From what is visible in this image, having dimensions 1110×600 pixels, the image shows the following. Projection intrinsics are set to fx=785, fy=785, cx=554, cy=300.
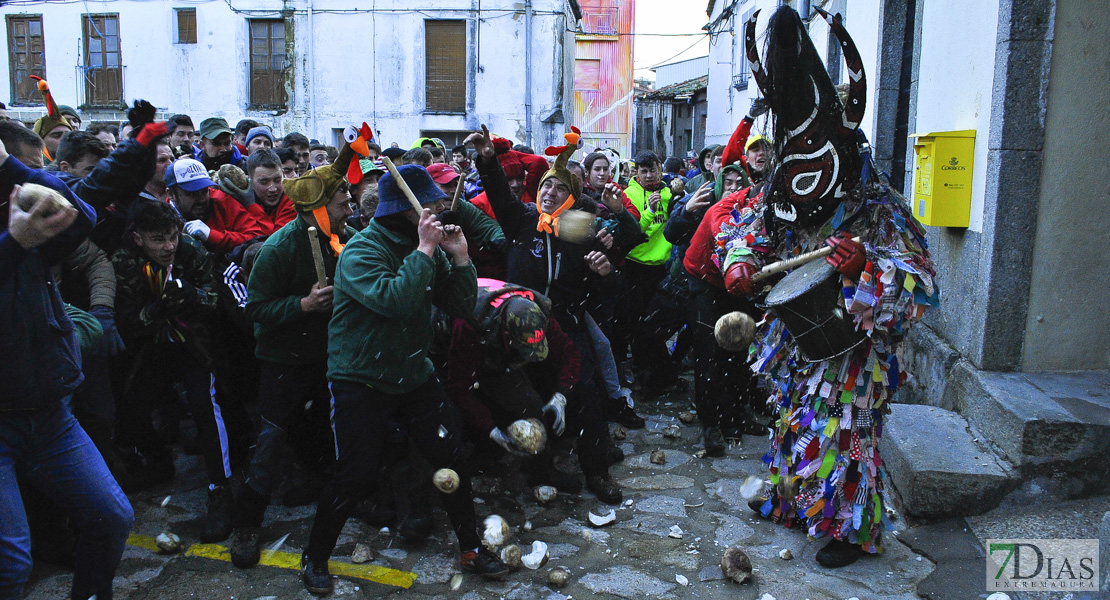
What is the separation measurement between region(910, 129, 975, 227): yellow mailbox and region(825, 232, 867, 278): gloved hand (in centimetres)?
171

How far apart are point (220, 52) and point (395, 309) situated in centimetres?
2131

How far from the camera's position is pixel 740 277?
4.28 meters

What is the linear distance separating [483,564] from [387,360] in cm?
113

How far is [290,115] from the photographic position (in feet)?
71.5

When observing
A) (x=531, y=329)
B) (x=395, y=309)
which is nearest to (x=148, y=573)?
(x=395, y=309)

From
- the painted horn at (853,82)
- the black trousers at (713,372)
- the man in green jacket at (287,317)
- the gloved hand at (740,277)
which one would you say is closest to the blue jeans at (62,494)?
the man in green jacket at (287,317)

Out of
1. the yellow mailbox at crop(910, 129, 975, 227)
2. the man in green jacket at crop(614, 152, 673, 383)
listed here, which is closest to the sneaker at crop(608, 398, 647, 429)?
the man in green jacket at crop(614, 152, 673, 383)

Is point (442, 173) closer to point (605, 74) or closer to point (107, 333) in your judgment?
point (107, 333)

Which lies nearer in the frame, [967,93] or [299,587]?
[299,587]

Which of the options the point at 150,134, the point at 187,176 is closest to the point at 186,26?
the point at 187,176

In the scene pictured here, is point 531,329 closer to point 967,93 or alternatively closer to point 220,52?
point 967,93

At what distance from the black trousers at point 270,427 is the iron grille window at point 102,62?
21.7 meters

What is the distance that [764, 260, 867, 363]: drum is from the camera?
3.83 m

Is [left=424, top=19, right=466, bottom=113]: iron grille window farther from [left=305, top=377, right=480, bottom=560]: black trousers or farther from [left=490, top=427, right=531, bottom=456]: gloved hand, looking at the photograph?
[left=305, top=377, right=480, bottom=560]: black trousers
